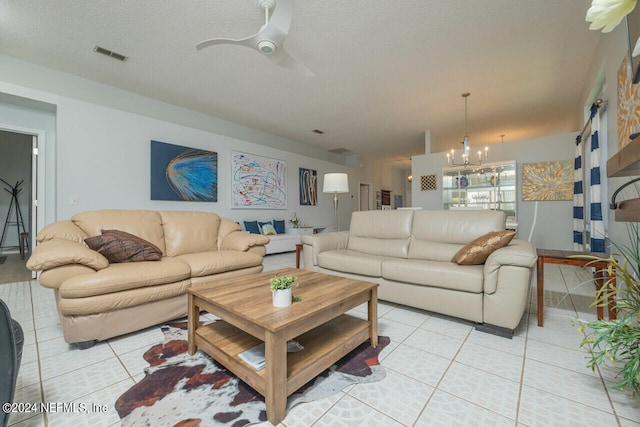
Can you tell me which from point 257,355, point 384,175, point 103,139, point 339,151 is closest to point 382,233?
point 257,355

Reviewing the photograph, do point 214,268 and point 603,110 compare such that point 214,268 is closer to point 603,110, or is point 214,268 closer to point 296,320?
point 296,320

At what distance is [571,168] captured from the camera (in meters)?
4.64

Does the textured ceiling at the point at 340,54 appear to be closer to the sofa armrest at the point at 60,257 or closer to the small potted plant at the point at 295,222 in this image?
the sofa armrest at the point at 60,257

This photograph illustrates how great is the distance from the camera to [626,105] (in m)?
2.11

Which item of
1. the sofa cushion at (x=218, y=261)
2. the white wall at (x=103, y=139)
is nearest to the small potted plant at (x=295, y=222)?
the white wall at (x=103, y=139)

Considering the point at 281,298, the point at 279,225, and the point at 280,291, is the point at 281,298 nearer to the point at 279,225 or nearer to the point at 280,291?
the point at 280,291

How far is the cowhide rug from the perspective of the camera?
115 centimetres

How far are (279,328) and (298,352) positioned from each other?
0.42 meters

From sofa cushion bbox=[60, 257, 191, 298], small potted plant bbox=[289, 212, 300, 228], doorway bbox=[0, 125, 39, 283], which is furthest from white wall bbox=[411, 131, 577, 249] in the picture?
doorway bbox=[0, 125, 39, 283]

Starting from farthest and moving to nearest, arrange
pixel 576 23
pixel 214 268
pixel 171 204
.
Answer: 1. pixel 171 204
2. pixel 576 23
3. pixel 214 268

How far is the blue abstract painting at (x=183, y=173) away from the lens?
4.26 m

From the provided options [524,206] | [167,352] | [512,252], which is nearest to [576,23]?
[512,252]

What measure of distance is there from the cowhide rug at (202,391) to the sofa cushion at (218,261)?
74 centimetres

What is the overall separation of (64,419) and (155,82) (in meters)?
4.12
